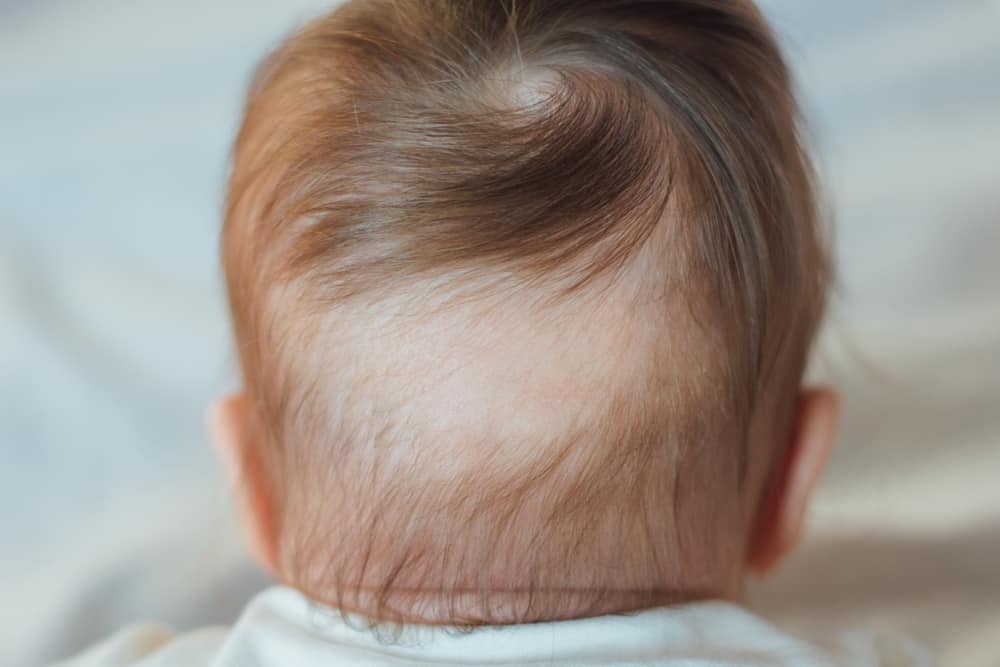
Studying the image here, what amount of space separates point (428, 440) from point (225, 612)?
0.45 m

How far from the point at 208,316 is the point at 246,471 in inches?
14.5

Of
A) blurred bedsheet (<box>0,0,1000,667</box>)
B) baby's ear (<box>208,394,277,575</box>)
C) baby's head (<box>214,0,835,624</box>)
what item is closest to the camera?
baby's head (<box>214,0,835,624</box>)

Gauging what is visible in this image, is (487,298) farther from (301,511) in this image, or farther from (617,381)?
(301,511)

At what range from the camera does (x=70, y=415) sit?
3.44 feet

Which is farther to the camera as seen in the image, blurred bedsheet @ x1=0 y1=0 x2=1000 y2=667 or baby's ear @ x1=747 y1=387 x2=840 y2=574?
blurred bedsheet @ x1=0 y1=0 x2=1000 y2=667

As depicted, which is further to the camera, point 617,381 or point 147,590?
point 147,590

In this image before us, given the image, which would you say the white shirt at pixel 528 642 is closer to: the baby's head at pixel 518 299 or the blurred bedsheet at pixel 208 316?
the baby's head at pixel 518 299

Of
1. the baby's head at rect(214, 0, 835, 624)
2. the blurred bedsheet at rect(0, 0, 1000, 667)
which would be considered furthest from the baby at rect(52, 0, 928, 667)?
the blurred bedsheet at rect(0, 0, 1000, 667)

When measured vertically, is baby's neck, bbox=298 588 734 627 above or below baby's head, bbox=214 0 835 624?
below

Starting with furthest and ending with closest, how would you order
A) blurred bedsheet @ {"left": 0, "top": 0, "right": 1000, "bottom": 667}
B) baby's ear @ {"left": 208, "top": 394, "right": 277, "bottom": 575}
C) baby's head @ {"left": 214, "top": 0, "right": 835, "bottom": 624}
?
blurred bedsheet @ {"left": 0, "top": 0, "right": 1000, "bottom": 667} → baby's ear @ {"left": 208, "top": 394, "right": 277, "bottom": 575} → baby's head @ {"left": 214, "top": 0, "right": 835, "bottom": 624}

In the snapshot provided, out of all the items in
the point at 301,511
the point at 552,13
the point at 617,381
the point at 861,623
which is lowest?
the point at 861,623

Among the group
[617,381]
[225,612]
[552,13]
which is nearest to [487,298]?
[617,381]

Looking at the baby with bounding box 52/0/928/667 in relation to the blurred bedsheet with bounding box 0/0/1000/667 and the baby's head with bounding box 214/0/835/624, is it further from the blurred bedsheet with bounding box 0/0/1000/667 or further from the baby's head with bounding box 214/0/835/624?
the blurred bedsheet with bounding box 0/0/1000/667

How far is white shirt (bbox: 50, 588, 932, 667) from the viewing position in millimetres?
608
